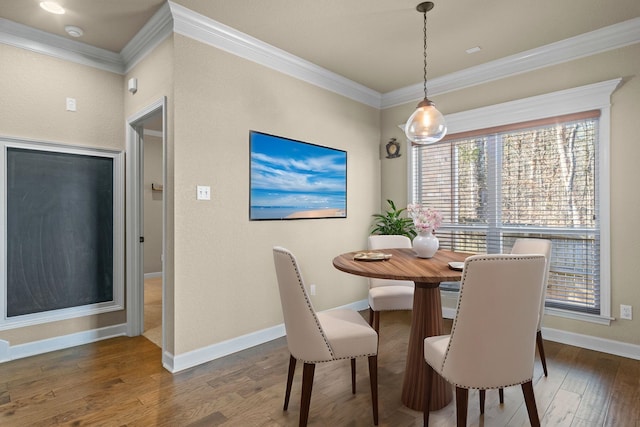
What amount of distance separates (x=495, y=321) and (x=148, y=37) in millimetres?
3234

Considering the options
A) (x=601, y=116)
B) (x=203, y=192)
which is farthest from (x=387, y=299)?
(x=601, y=116)

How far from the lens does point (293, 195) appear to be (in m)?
3.48

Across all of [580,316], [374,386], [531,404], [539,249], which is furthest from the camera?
[580,316]

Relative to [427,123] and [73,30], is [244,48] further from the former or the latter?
[427,123]

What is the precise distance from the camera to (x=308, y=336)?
181cm

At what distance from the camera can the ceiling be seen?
2.54 meters

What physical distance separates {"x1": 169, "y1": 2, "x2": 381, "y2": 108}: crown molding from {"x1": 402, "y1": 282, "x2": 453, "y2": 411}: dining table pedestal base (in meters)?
2.45

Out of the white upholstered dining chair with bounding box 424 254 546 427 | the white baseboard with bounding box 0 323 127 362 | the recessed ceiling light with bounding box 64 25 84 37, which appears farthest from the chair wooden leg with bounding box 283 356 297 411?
the recessed ceiling light with bounding box 64 25 84 37

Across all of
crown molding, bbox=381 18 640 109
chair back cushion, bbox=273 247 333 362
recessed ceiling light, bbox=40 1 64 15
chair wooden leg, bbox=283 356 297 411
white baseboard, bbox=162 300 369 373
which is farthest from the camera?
crown molding, bbox=381 18 640 109

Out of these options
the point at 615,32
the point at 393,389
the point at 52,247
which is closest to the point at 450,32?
the point at 615,32

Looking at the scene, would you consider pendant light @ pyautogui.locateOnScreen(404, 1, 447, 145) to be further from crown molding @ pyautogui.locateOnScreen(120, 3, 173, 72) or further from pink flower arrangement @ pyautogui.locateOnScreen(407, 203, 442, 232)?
crown molding @ pyautogui.locateOnScreen(120, 3, 173, 72)

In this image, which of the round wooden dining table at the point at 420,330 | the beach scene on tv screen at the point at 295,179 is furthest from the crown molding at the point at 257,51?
the round wooden dining table at the point at 420,330

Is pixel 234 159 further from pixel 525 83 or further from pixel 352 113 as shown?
pixel 525 83

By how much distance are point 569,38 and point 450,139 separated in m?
1.35
